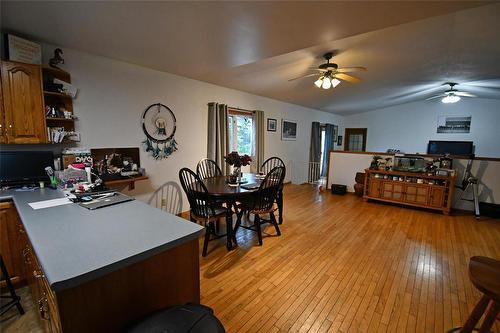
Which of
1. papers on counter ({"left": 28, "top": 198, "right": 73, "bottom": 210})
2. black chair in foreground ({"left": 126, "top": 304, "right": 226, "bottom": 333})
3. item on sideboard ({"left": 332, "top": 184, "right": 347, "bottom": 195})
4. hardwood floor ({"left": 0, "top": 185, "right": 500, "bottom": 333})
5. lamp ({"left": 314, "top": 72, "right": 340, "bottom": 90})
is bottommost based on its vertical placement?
hardwood floor ({"left": 0, "top": 185, "right": 500, "bottom": 333})

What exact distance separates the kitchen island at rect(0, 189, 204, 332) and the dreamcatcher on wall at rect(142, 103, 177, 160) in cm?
194

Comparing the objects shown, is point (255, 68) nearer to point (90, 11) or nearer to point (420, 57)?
point (90, 11)

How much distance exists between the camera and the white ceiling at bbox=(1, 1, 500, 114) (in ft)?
5.69

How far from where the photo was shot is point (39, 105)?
2.15 meters

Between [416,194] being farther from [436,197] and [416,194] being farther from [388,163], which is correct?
[388,163]

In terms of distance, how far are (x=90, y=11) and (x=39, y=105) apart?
1.06m

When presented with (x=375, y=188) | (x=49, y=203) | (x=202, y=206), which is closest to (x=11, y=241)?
(x=49, y=203)

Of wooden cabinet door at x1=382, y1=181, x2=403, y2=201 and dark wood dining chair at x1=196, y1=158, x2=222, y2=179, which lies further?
wooden cabinet door at x1=382, y1=181, x2=403, y2=201

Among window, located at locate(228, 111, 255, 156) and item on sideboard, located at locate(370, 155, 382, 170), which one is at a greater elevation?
window, located at locate(228, 111, 255, 156)

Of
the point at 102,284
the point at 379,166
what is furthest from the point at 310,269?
the point at 379,166

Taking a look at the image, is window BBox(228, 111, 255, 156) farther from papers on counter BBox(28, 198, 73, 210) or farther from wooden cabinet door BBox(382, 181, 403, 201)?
papers on counter BBox(28, 198, 73, 210)

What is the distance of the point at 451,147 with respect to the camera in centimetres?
704

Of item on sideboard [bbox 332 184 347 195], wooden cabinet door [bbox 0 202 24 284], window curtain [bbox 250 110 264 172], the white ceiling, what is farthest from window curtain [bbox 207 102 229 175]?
item on sideboard [bbox 332 184 347 195]

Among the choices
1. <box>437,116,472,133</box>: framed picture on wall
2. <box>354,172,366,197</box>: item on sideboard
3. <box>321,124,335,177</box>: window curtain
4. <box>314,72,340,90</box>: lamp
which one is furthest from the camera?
<box>321,124,335,177</box>: window curtain
